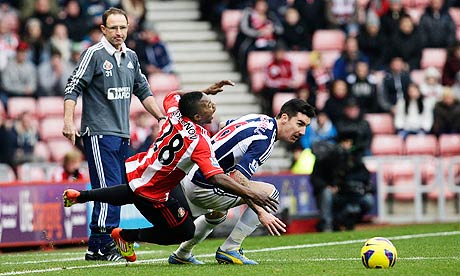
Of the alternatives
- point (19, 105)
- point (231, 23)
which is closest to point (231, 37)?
point (231, 23)

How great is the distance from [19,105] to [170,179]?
8654 mm

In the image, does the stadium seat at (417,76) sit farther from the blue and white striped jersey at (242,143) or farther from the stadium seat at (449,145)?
the blue and white striped jersey at (242,143)

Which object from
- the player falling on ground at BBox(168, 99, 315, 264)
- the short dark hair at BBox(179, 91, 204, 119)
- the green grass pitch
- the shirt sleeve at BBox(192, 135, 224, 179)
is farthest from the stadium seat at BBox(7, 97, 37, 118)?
the shirt sleeve at BBox(192, 135, 224, 179)

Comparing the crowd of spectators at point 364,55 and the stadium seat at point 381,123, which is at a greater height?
the crowd of spectators at point 364,55

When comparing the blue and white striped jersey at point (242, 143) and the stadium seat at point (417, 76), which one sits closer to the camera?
the blue and white striped jersey at point (242, 143)

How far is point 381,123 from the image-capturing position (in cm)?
2078

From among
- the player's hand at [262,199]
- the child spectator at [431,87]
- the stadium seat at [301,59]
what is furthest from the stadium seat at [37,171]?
the child spectator at [431,87]

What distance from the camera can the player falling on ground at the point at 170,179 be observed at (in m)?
9.54

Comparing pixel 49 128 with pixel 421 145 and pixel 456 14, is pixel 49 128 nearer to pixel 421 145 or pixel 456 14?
pixel 421 145

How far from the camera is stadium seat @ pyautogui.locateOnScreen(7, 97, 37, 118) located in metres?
18.0

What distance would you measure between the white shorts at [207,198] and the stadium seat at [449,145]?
10852 mm

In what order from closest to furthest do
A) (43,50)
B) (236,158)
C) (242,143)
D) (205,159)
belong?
(205,159) → (242,143) → (236,158) → (43,50)

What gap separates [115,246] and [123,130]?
1144 millimetres

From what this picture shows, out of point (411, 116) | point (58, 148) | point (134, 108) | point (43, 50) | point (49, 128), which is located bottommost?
point (411, 116)
